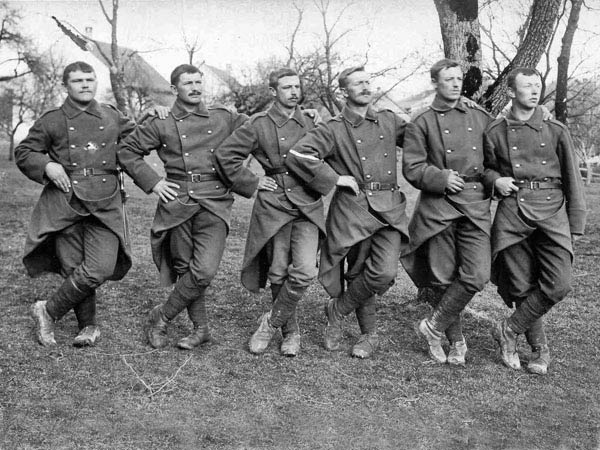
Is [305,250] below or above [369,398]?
above

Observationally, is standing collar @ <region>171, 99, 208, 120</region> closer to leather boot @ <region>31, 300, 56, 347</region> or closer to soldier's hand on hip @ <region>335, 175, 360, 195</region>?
soldier's hand on hip @ <region>335, 175, 360, 195</region>

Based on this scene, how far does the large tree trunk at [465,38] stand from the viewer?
239 inches

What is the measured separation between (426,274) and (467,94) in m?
2.10

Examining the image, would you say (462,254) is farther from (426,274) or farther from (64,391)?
(64,391)

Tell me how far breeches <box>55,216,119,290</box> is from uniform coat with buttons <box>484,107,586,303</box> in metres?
2.71

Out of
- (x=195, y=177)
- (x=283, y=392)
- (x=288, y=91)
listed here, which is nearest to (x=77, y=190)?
(x=195, y=177)

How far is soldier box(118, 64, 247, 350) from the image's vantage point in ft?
15.1

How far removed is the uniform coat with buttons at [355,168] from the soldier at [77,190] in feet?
4.38

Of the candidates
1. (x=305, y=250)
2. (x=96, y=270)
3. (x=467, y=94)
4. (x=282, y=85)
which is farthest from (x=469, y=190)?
(x=96, y=270)

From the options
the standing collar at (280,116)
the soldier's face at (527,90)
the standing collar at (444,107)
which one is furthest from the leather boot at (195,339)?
the soldier's face at (527,90)

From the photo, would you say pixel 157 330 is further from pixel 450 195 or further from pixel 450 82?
pixel 450 82

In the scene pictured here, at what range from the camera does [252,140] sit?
459cm

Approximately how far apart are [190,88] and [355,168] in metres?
1.28

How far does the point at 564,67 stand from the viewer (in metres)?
12.1
